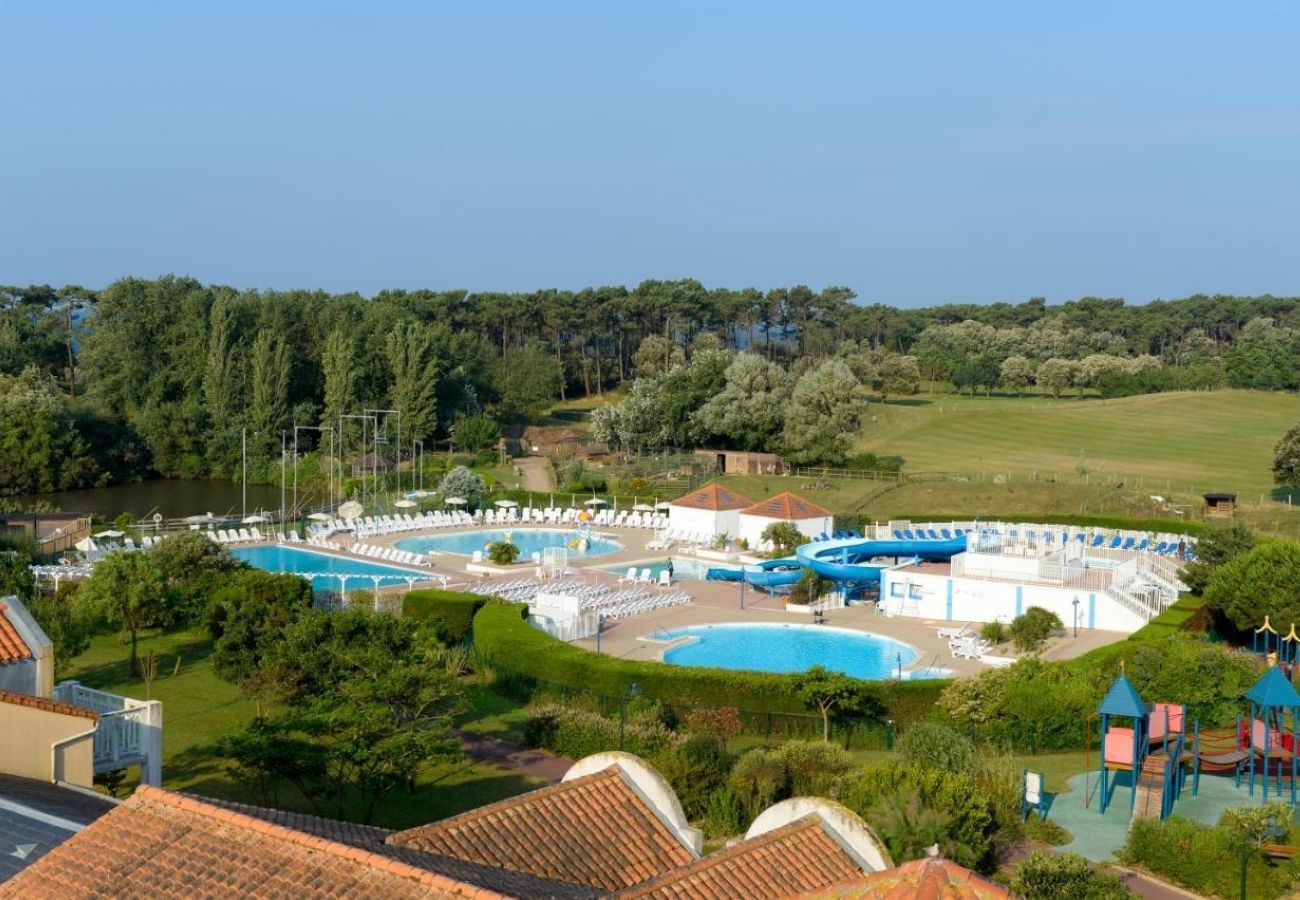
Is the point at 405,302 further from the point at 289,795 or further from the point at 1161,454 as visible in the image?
the point at 289,795

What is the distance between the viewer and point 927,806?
13500mm

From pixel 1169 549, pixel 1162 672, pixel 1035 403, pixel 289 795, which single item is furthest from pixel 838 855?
pixel 1035 403

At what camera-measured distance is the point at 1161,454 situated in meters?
62.2

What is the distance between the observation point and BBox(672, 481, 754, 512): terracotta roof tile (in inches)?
1561

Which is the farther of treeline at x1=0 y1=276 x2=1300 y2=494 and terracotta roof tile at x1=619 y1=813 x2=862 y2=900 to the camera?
treeline at x1=0 y1=276 x2=1300 y2=494

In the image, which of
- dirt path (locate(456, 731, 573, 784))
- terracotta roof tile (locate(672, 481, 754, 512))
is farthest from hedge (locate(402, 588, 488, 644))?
Answer: terracotta roof tile (locate(672, 481, 754, 512))

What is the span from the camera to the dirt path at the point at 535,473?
51.8 metres

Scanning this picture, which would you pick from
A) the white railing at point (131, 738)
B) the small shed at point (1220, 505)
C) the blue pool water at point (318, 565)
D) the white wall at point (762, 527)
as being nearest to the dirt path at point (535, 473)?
the white wall at point (762, 527)

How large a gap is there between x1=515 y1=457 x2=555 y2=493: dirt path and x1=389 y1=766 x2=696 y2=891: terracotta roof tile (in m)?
38.9

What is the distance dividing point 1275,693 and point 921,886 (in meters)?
13.3

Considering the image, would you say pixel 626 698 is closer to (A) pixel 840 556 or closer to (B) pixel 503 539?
(A) pixel 840 556

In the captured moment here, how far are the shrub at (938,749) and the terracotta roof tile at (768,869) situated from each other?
6.46m

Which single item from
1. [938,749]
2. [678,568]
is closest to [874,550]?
[678,568]

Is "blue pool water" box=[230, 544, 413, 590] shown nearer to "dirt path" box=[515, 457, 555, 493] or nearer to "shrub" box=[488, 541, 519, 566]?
"shrub" box=[488, 541, 519, 566]
